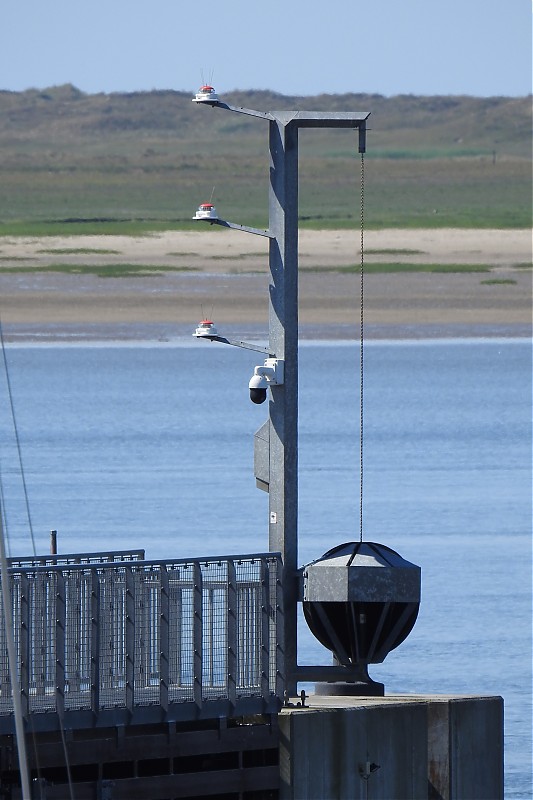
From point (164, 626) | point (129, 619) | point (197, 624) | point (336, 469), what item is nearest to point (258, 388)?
point (197, 624)

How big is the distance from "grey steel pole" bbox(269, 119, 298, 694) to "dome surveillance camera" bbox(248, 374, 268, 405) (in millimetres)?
165

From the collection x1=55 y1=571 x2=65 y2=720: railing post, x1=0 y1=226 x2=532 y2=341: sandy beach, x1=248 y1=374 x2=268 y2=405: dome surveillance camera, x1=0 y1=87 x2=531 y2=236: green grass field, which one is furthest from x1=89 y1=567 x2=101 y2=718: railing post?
x1=0 y1=87 x2=531 y2=236: green grass field

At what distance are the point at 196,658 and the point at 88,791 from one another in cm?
110

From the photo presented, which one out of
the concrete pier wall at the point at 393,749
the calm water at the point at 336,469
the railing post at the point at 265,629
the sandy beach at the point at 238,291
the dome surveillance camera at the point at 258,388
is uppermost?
the dome surveillance camera at the point at 258,388

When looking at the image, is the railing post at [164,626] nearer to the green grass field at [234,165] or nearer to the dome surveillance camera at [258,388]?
the dome surveillance camera at [258,388]

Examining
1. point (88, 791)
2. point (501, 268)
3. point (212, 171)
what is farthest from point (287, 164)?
point (212, 171)

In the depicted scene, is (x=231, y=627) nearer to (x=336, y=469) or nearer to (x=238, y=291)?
(x=336, y=469)

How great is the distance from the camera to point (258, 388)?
1453 cm

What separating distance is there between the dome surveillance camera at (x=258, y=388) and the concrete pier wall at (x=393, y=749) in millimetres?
1945

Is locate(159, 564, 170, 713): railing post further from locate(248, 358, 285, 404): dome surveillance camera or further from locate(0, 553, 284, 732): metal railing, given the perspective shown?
locate(248, 358, 285, 404): dome surveillance camera

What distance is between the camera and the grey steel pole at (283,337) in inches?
577

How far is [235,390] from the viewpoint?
5588cm

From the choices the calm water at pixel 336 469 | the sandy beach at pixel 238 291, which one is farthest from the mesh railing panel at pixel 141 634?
the sandy beach at pixel 238 291

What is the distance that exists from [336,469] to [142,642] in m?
26.0
